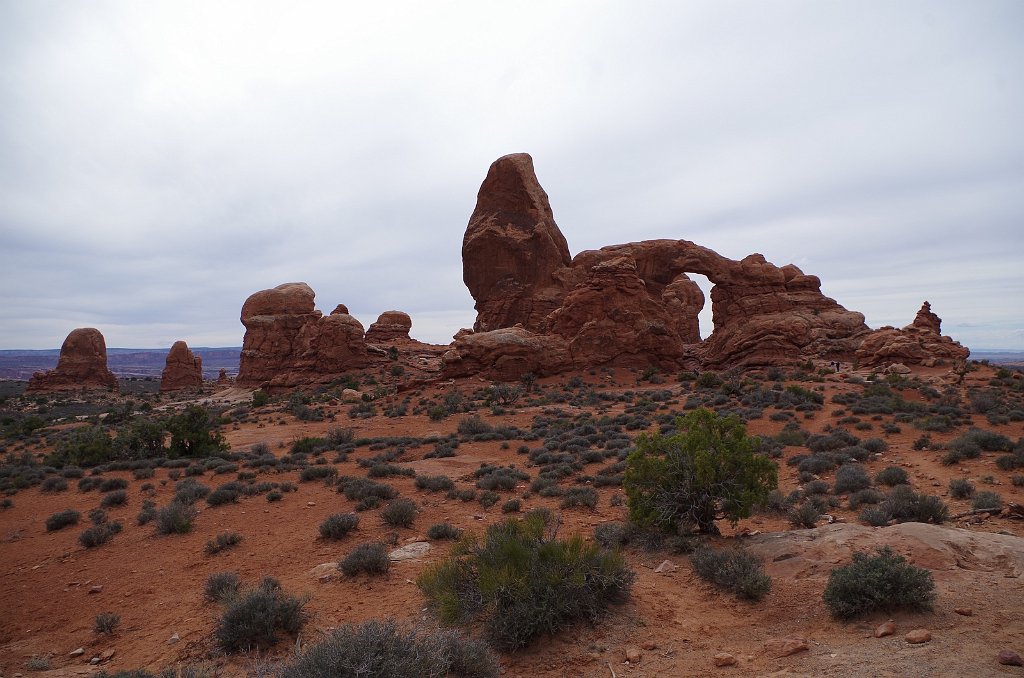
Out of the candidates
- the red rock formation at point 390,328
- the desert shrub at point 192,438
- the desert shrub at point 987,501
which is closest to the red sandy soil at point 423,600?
the desert shrub at point 987,501

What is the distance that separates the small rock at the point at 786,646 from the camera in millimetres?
4238

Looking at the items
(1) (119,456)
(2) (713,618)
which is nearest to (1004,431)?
(2) (713,618)

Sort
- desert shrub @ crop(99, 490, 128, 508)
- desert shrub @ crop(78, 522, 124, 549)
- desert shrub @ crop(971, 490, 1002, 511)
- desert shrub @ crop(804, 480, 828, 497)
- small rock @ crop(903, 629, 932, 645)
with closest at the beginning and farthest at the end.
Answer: small rock @ crop(903, 629, 932, 645) → desert shrub @ crop(971, 490, 1002, 511) → desert shrub @ crop(78, 522, 124, 549) → desert shrub @ crop(804, 480, 828, 497) → desert shrub @ crop(99, 490, 128, 508)

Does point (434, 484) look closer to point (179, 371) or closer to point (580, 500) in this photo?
point (580, 500)

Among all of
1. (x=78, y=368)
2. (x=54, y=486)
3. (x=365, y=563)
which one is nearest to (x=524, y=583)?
(x=365, y=563)

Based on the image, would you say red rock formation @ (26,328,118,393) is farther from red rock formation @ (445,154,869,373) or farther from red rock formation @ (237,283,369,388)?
red rock formation @ (445,154,869,373)

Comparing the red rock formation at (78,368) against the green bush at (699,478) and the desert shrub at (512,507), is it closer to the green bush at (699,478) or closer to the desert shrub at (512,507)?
the desert shrub at (512,507)

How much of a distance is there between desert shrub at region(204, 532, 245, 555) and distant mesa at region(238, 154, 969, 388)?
21.9m

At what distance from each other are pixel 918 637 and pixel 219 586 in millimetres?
7160

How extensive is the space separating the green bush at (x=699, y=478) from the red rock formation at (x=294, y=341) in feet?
113

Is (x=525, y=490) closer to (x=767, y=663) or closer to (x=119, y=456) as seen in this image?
(x=767, y=663)

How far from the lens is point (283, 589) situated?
6.52 meters

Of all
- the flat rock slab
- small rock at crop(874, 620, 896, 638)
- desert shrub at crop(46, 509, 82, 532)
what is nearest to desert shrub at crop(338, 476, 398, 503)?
the flat rock slab

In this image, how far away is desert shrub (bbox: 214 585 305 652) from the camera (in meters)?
5.20
